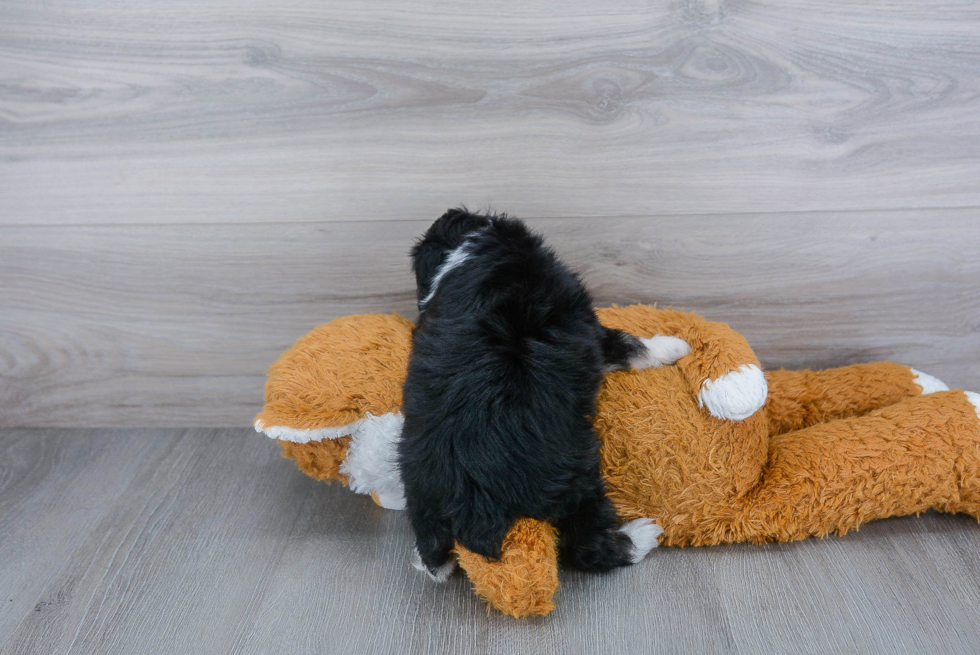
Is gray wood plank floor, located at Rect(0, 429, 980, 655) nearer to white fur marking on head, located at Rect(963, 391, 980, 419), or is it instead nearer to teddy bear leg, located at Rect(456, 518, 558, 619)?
teddy bear leg, located at Rect(456, 518, 558, 619)

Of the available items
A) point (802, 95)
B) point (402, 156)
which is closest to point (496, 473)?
point (402, 156)

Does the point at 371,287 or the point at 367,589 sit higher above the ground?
the point at 371,287

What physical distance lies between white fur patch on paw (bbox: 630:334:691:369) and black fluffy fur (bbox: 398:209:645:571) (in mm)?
83

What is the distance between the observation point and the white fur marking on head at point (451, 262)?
0.99 meters

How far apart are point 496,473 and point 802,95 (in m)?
0.86

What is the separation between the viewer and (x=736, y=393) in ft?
3.16

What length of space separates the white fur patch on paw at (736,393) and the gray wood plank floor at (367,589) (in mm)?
248

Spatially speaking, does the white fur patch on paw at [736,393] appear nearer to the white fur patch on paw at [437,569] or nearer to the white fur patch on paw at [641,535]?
the white fur patch on paw at [641,535]

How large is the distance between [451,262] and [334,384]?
29cm

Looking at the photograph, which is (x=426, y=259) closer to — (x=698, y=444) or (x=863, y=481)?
(x=698, y=444)

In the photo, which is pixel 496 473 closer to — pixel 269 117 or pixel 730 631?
pixel 730 631

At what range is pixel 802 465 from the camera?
105 cm

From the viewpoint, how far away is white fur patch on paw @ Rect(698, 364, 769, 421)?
0.96 m

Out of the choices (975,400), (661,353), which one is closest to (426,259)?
(661,353)
